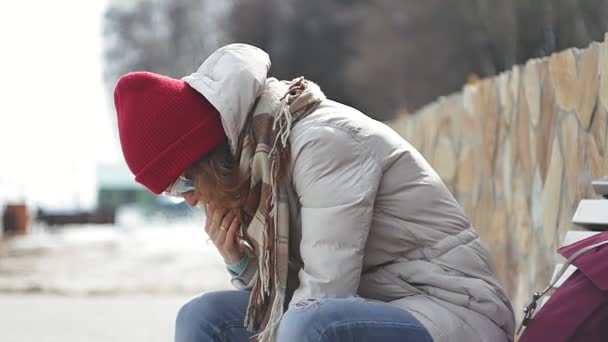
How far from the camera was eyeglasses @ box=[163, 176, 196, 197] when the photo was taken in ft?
8.79

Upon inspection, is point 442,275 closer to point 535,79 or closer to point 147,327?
point 535,79

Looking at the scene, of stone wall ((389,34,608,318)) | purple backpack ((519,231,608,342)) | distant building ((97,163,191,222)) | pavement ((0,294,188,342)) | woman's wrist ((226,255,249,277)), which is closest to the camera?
purple backpack ((519,231,608,342))

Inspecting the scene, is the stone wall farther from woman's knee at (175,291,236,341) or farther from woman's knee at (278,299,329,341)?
woman's knee at (278,299,329,341)

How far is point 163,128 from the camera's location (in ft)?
8.57

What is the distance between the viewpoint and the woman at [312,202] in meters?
2.36

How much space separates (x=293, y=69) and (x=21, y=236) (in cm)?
1243

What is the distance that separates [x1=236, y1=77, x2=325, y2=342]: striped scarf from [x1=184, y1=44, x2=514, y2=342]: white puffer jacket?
1.4 inches

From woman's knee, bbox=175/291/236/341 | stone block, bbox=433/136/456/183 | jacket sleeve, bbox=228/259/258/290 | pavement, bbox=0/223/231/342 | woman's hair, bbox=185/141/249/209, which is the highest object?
woman's hair, bbox=185/141/249/209

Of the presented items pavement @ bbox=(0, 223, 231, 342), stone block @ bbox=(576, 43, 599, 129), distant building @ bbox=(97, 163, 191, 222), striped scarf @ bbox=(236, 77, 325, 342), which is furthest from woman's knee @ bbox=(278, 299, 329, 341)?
distant building @ bbox=(97, 163, 191, 222)

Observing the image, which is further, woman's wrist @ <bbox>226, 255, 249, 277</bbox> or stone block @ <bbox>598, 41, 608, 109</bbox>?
stone block @ <bbox>598, 41, 608, 109</bbox>

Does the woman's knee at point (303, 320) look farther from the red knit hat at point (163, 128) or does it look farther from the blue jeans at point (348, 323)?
the red knit hat at point (163, 128)

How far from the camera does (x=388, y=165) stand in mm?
2477

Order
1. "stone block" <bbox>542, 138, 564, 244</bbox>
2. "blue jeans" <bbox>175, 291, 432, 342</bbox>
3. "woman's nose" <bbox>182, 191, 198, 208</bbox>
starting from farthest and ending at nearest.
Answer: "stone block" <bbox>542, 138, 564, 244</bbox> < "woman's nose" <bbox>182, 191, 198, 208</bbox> < "blue jeans" <bbox>175, 291, 432, 342</bbox>

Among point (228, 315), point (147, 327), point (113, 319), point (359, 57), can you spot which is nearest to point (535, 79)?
point (228, 315)
